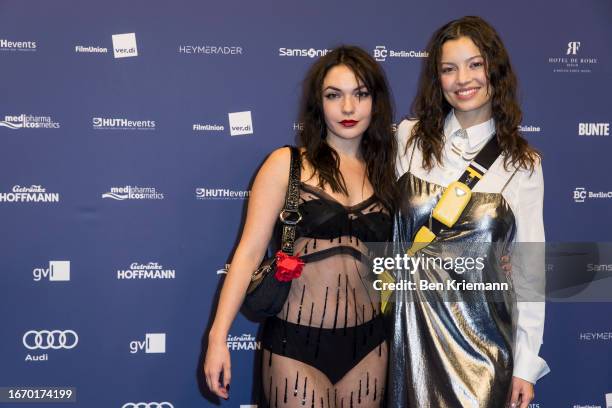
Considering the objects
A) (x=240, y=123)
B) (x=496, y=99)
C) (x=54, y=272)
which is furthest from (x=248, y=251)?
(x=54, y=272)

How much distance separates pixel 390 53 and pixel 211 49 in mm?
932

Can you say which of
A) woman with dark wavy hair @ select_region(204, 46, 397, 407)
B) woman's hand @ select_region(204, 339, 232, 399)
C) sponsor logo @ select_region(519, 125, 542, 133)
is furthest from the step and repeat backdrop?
woman's hand @ select_region(204, 339, 232, 399)

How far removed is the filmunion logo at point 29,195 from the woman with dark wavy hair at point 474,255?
5.99ft

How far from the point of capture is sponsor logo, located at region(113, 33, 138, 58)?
Result: 10.2ft

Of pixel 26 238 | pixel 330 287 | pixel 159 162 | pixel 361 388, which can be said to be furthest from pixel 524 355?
pixel 26 238

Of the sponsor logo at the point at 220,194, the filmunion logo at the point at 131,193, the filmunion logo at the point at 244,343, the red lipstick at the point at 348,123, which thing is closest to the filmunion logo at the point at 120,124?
the filmunion logo at the point at 131,193

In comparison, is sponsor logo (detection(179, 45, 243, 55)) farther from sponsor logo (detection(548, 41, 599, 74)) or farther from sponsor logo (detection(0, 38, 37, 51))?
sponsor logo (detection(548, 41, 599, 74))

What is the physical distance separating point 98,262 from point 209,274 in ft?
1.85

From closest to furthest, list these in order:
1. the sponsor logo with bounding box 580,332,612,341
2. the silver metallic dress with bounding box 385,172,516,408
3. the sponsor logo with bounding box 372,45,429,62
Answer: the silver metallic dress with bounding box 385,172,516,408
the sponsor logo with bounding box 372,45,429,62
the sponsor logo with bounding box 580,332,612,341

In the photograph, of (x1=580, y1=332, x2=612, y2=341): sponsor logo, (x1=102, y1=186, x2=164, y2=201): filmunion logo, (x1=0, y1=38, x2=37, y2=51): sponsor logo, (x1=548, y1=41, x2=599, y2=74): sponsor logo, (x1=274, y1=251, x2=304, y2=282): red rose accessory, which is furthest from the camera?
(x1=580, y1=332, x2=612, y2=341): sponsor logo

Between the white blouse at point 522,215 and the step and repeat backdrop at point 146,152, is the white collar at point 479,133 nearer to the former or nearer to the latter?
the white blouse at point 522,215

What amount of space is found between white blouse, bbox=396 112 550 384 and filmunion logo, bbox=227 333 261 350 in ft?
4.83

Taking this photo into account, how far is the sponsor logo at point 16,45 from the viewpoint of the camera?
3043 millimetres

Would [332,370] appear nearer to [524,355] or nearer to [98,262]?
Answer: [524,355]
